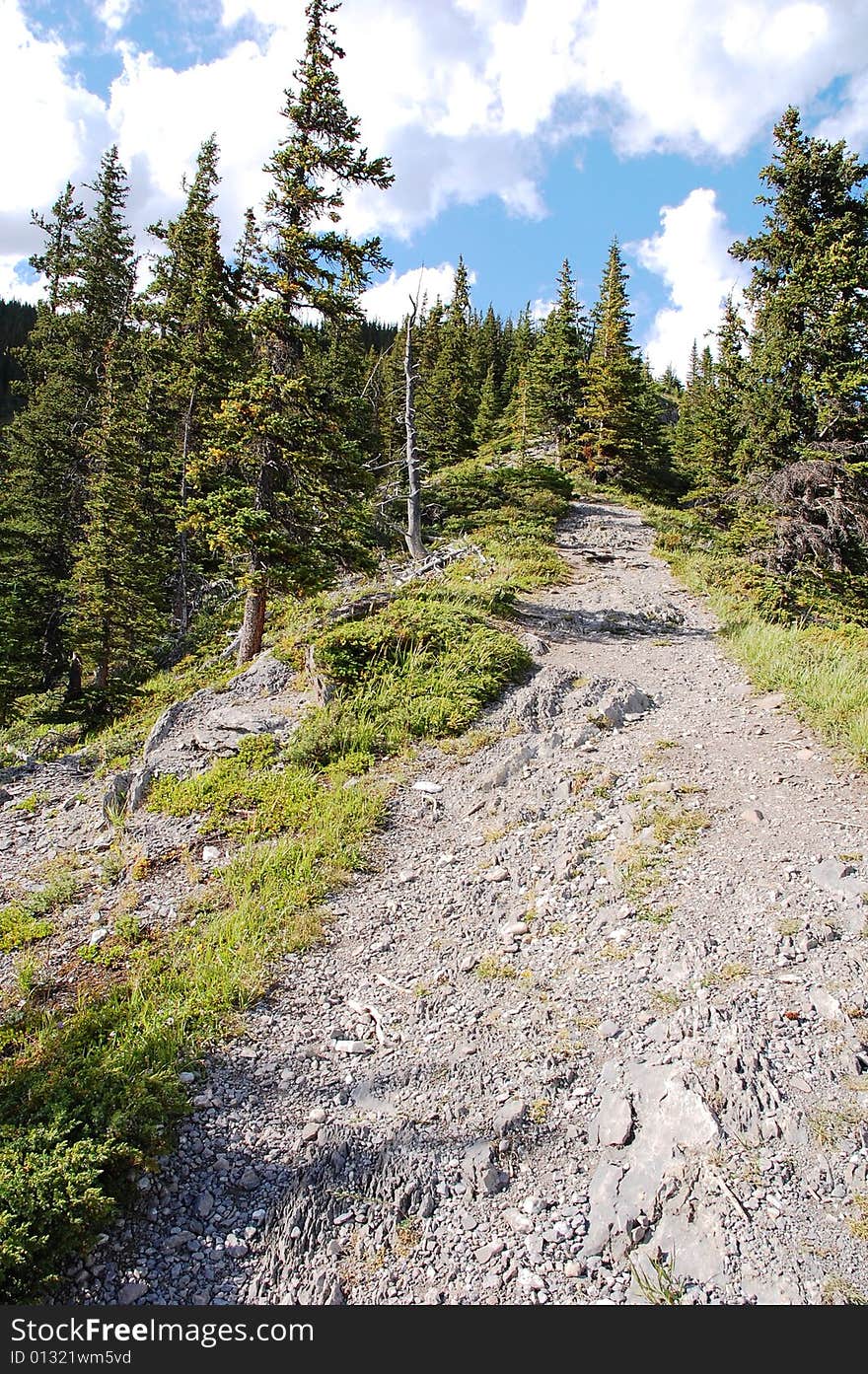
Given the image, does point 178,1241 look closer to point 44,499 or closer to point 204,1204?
point 204,1204

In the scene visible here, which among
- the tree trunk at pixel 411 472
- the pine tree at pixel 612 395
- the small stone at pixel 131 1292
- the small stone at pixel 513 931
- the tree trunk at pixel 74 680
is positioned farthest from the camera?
the pine tree at pixel 612 395

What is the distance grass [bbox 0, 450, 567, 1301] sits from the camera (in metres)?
4.22

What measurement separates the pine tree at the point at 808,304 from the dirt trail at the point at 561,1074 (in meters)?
Answer: 11.7

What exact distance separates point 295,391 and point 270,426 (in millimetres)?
919

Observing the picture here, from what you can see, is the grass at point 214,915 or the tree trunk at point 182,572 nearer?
the grass at point 214,915

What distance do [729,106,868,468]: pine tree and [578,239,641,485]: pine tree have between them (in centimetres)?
2055

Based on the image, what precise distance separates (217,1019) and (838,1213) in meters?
4.74

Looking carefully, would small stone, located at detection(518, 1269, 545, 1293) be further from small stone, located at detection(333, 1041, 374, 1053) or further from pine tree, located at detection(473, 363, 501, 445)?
pine tree, located at detection(473, 363, 501, 445)

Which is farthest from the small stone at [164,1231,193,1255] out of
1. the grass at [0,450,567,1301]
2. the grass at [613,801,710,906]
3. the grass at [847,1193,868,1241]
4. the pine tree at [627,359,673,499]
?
the pine tree at [627,359,673,499]

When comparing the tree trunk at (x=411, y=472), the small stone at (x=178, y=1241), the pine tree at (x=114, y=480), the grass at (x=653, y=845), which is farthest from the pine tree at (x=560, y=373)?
the small stone at (x=178, y=1241)

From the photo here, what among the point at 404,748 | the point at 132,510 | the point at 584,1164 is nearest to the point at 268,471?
the point at 404,748

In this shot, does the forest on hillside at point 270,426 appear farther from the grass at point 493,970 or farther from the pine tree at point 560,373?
the grass at point 493,970

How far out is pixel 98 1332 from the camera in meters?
3.61

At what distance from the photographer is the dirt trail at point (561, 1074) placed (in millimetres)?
3822
